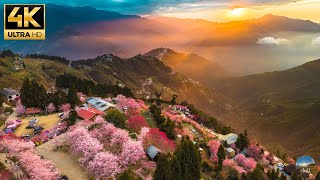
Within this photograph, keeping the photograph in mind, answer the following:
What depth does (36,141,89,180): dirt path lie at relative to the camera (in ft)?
182

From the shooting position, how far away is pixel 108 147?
6159 cm

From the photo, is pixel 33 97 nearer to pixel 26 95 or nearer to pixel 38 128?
pixel 26 95

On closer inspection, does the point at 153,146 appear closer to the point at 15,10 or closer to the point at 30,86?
the point at 15,10

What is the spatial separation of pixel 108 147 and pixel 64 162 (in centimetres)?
802

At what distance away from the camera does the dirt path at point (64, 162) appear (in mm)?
55594

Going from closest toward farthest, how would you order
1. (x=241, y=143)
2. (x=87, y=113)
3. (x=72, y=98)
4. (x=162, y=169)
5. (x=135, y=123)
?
1. (x=162, y=169)
2. (x=135, y=123)
3. (x=87, y=113)
4. (x=72, y=98)
5. (x=241, y=143)

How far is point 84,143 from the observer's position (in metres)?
61.2

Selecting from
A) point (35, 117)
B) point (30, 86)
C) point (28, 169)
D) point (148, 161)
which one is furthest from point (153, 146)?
point (30, 86)

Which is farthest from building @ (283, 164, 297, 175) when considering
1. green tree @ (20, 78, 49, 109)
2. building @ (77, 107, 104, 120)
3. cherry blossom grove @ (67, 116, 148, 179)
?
green tree @ (20, 78, 49, 109)

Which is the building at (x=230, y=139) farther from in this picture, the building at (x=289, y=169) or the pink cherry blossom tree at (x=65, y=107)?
the pink cherry blossom tree at (x=65, y=107)

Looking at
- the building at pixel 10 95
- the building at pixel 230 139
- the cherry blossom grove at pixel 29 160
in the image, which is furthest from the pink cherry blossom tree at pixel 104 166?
the building at pixel 10 95

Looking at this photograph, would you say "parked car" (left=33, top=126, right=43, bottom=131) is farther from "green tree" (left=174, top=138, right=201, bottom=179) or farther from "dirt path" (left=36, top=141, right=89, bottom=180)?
Answer: "green tree" (left=174, top=138, right=201, bottom=179)

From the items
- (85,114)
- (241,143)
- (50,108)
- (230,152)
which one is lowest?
(241,143)

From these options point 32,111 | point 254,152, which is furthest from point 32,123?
point 254,152
